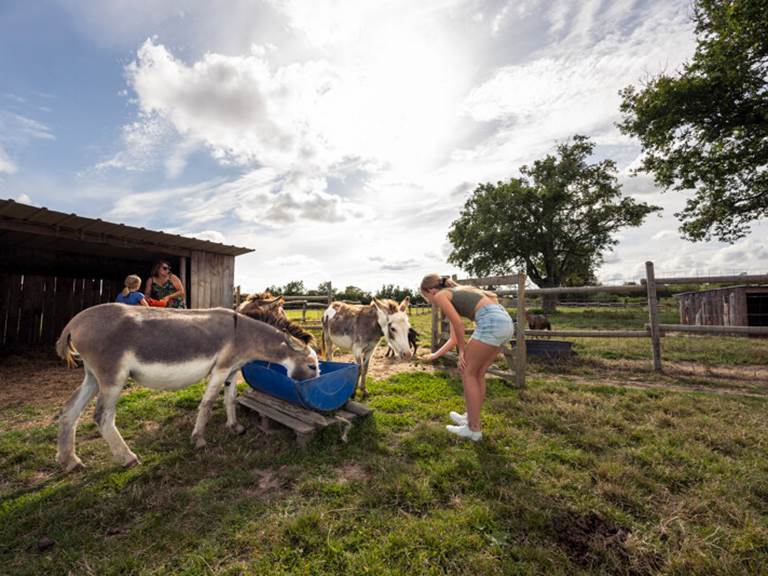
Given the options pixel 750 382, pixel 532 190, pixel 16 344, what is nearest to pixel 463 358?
pixel 750 382

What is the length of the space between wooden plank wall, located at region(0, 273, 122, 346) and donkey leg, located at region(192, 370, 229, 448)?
13521 millimetres

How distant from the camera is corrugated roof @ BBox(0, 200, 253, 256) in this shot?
6.94m

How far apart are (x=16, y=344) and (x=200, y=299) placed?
25.6 feet

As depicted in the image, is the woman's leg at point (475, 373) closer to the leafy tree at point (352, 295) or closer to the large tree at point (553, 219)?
the large tree at point (553, 219)

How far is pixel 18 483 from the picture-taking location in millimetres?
3473

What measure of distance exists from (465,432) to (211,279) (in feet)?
33.8

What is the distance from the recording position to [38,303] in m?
13.1

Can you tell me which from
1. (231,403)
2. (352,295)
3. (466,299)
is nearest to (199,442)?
(231,403)

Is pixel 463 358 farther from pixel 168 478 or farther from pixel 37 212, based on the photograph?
pixel 37 212

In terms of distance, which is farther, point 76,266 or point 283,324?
point 76,266

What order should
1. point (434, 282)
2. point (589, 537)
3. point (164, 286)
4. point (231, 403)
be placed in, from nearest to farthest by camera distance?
point (589, 537) → point (434, 282) → point (231, 403) → point (164, 286)

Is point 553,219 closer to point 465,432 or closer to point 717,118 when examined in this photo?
point 717,118

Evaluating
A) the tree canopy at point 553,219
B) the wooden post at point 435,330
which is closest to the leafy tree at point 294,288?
the tree canopy at point 553,219

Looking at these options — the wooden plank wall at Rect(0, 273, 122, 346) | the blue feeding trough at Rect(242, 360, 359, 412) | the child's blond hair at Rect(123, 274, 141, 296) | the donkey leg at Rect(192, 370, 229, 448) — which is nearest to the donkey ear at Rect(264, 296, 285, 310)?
the blue feeding trough at Rect(242, 360, 359, 412)
